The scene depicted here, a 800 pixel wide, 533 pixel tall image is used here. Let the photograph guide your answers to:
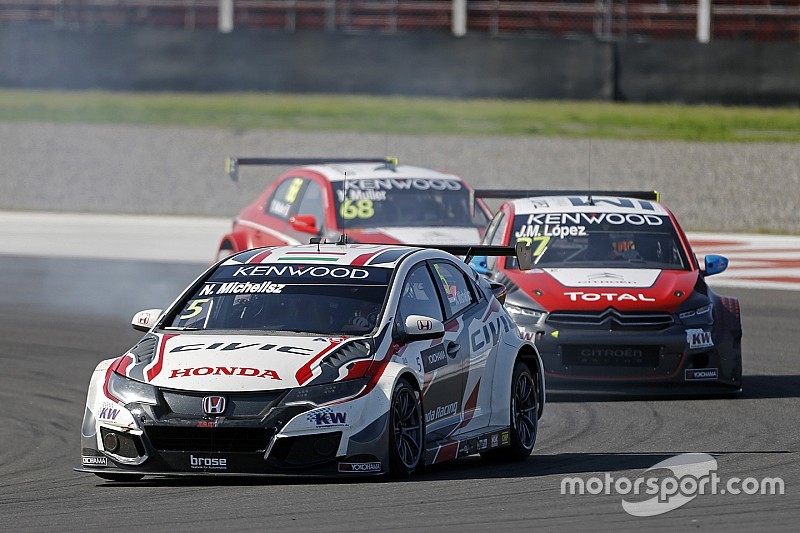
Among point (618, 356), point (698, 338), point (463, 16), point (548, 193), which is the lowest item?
Result: point (618, 356)

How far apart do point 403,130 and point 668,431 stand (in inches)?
773

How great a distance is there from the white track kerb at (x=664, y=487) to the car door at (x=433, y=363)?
77cm

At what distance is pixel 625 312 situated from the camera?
11969 millimetres

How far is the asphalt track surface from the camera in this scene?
7258mm

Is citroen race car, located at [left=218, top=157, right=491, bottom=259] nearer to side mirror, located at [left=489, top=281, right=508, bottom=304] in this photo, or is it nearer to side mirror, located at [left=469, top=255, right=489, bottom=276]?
side mirror, located at [left=469, top=255, right=489, bottom=276]

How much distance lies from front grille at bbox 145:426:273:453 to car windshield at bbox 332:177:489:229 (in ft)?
24.9

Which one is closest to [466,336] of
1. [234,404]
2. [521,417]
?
[521,417]

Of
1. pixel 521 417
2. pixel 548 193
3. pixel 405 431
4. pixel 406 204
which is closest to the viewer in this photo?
pixel 405 431

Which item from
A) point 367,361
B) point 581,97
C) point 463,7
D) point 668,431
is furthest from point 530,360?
point 463,7

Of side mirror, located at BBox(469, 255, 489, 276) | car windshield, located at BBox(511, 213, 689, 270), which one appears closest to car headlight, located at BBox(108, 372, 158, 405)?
side mirror, located at BBox(469, 255, 489, 276)

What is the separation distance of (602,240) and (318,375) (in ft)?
17.7

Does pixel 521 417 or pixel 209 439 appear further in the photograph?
pixel 521 417

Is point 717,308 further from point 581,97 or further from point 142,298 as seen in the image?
point 581,97

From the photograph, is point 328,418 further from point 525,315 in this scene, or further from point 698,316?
point 698,316
